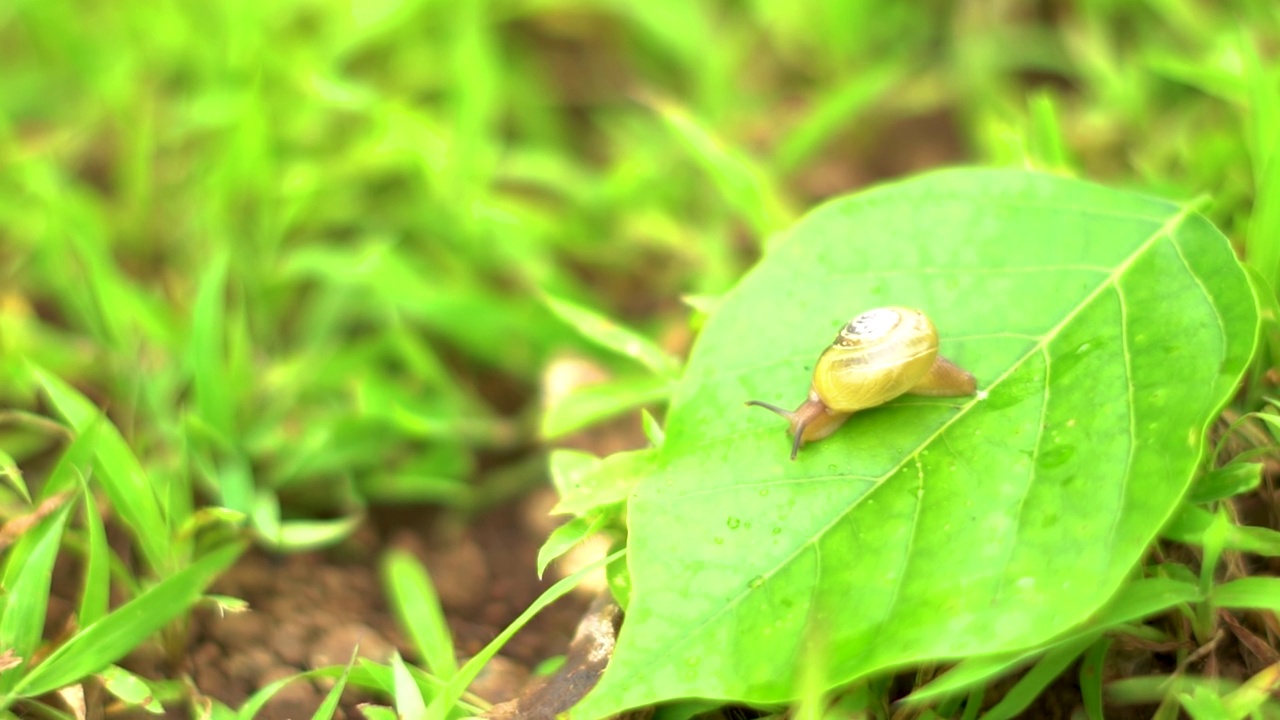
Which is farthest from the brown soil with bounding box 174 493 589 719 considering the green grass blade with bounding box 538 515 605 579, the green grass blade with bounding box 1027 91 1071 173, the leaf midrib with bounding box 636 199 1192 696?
the green grass blade with bounding box 1027 91 1071 173

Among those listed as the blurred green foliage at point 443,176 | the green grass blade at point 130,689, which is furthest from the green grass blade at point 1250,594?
the green grass blade at point 130,689

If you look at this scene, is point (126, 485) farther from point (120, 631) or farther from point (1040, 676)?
point (1040, 676)

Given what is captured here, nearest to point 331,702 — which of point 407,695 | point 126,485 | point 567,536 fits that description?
point 407,695

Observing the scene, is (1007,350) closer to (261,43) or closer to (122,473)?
(122,473)

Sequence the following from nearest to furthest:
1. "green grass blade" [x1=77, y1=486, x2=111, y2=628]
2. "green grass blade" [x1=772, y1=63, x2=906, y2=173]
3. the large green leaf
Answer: the large green leaf
"green grass blade" [x1=77, y1=486, x2=111, y2=628]
"green grass blade" [x1=772, y1=63, x2=906, y2=173]

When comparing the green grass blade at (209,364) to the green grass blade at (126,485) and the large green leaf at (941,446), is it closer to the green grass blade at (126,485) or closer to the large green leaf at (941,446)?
the green grass blade at (126,485)

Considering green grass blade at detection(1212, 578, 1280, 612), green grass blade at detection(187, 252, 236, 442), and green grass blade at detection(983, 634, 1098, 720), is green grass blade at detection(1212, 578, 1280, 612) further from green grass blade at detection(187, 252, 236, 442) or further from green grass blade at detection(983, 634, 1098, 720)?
green grass blade at detection(187, 252, 236, 442)

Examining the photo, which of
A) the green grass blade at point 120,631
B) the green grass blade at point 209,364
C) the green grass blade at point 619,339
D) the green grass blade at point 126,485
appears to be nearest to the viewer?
the green grass blade at point 120,631
